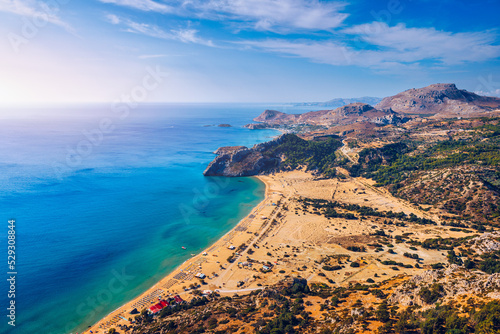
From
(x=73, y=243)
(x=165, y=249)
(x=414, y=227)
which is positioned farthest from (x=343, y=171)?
(x=73, y=243)

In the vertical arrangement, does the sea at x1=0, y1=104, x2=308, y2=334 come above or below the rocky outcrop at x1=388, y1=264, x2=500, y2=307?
below

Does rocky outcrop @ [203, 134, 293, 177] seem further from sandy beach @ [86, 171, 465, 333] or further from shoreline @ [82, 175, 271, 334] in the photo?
shoreline @ [82, 175, 271, 334]

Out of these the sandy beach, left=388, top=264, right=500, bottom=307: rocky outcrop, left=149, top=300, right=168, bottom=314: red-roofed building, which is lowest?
left=149, top=300, right=168, bottom=314: red-roofed building

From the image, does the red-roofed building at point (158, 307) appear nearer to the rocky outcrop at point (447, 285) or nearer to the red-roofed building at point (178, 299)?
the red-roofed building at point (178, 299)

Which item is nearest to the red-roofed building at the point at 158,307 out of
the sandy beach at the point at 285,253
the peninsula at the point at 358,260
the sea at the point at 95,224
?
the peninsula at the point at 358,260

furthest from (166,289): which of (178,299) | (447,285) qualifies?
(447,285)

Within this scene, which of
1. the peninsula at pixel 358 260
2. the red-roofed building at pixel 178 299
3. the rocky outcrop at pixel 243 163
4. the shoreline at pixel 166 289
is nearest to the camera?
the peninsula at pixel 358 260

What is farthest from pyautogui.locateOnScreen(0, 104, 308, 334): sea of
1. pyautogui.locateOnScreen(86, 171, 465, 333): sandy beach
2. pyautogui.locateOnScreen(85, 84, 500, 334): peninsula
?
pyautogui.locateOnScreen(85, 84, 500, 334): peninsula

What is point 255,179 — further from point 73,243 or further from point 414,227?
point 73,243
